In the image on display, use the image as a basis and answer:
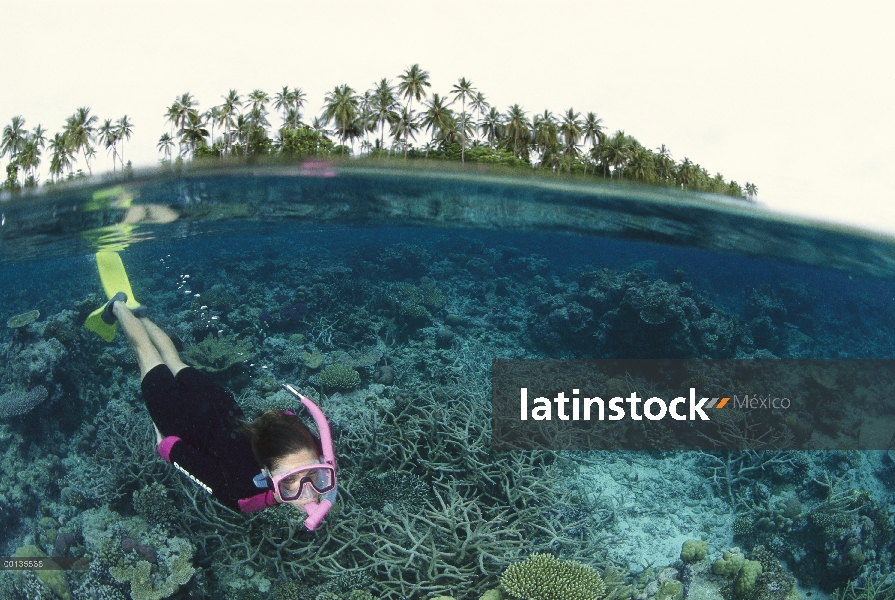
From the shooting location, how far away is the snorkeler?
16.0 ft

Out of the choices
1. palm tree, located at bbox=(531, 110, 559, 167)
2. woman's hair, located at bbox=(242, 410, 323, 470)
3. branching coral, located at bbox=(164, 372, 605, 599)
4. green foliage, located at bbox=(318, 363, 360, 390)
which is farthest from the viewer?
palm tree, located at bbox=(531, 110, 559, 167)

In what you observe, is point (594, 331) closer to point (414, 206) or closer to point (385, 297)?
point (385, 297)

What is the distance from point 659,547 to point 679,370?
115 inches

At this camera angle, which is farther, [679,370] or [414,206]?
[414,206]

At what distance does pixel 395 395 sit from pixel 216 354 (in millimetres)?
2430

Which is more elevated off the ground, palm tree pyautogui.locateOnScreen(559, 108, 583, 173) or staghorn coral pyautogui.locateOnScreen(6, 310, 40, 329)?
palm tree pyautogui.locateOnScreen(559, 108, 583, 173)

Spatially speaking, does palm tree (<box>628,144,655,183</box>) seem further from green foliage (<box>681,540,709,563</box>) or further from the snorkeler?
the snorkeler

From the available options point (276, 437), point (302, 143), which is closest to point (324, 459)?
point (276, 437)

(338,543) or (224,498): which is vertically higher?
(224,498)

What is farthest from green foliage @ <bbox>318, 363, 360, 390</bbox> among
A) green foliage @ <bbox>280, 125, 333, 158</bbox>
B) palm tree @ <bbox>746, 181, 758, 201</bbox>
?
palm tree @ <bbox>746, 181, 758, 201</bbox>

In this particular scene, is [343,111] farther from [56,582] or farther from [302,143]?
[56,582]

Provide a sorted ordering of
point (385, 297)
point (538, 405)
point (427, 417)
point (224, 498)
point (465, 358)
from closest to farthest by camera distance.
Answer: point (224, 498)
point (427, 417)
point (538, 405)
point (465, 358)
point (385, 297)

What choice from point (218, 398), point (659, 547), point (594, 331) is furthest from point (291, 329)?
point (659, 547)

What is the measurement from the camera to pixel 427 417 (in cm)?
657
